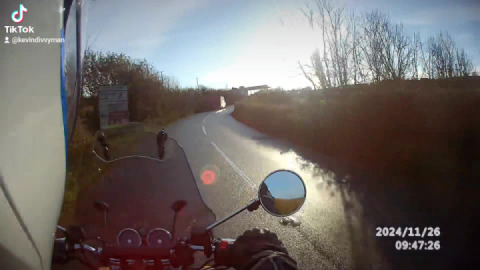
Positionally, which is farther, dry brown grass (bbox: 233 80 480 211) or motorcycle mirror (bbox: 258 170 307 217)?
dry brown grass (bbox: 233 80 480 211)

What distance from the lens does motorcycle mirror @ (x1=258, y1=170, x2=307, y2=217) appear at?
160cm

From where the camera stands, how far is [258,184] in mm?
2039

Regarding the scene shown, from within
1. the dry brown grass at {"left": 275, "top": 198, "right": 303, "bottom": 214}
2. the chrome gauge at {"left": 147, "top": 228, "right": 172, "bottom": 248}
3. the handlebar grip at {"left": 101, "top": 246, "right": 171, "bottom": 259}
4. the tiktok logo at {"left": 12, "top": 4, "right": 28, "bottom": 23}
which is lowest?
the handlebar grip at {"left": 101, "top": 246, "right": 171, "bottom": 259}

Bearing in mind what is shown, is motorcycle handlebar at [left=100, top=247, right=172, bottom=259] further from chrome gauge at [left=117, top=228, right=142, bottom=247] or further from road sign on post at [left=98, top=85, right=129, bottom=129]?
road sign on post at [left=98, top=85, right=129, bottom=129]

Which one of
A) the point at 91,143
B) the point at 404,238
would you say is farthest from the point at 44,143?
the point at 404,238

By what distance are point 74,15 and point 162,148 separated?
65 cm

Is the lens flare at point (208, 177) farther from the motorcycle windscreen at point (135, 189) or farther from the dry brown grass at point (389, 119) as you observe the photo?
the dry brown grass at point (389, 119)

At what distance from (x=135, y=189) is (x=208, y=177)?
0.47m

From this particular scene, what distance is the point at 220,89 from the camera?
196 centimetres

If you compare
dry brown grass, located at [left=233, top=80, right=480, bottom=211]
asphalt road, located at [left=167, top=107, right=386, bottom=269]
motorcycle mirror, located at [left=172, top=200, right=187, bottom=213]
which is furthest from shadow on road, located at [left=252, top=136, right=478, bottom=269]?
motorcycle mirror, located at [left=172, top=200, right=187, bottom=213]

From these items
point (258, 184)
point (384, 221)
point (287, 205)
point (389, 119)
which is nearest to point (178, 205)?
point (287, 205)

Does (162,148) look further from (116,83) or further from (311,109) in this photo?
(311,109)

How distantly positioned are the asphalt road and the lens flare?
21 millimetres

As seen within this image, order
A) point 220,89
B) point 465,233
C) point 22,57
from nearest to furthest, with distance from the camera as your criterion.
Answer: point 22,57 → point 220,89 → point 465,233
